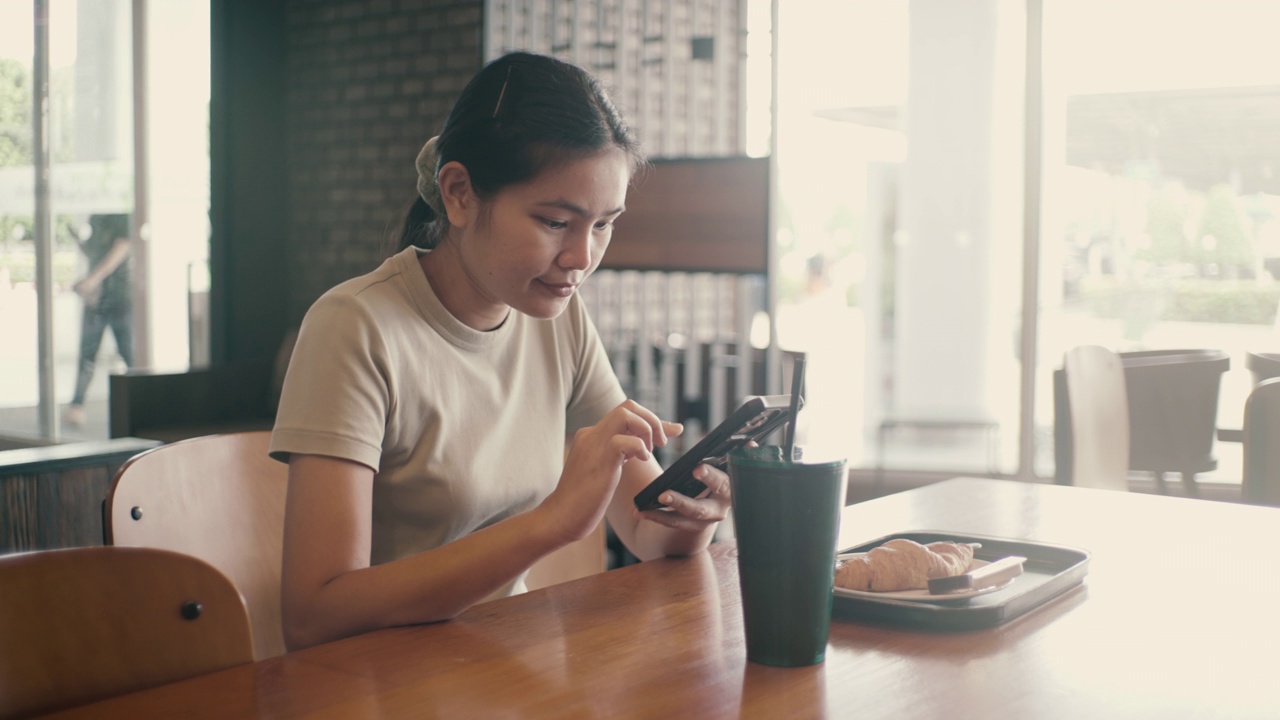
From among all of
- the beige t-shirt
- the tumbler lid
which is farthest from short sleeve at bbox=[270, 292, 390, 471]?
the tumbler lid

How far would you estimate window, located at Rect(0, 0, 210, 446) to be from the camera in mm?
4445

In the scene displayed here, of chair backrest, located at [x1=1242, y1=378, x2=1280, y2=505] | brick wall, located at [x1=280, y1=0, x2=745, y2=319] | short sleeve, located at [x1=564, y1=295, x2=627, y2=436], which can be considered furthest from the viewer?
brick wall, located at [x1=280, y1=0, x2=745, y2=319]

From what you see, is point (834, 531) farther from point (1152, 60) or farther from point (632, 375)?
point (1152, 60)

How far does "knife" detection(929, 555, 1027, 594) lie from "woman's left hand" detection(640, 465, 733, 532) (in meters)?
0.24

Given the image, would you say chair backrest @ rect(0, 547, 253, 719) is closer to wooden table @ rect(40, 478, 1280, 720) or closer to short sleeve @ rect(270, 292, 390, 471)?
wooden table @ rect(40, 478, 1280, 720)

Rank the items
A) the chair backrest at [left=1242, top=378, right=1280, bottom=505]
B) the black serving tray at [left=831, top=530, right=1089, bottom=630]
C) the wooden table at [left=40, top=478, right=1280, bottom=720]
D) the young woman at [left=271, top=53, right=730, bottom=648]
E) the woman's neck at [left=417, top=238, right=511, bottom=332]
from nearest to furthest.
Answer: the wooden table at [left=40, top=478, right=1280, bottom=720], the black serving tray at [left=831, top=530, right=1089, bottom=630], the young woman at [left=271, top=53, right=730, bottom=648], the woman's neck at [left=417, top=238, right=511, bottom=332], the chair backrest at [left=1242, top=378, right=1280, bottom=505]

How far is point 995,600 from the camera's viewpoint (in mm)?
995

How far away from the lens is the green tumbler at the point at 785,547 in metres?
0.81

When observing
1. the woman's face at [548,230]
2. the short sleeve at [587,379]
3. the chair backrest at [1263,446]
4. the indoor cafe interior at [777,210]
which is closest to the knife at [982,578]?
the woman's face at [548,230]

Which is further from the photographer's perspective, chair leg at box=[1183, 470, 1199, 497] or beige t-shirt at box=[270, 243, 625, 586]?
chair leg at box=[1183, 470, 1199, 497]

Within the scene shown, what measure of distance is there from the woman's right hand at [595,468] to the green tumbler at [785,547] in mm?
211

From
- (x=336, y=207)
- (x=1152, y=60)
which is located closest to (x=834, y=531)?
(x=1152, y=60)

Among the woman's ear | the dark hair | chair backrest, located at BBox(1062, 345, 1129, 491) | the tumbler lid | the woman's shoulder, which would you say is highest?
the dark hair

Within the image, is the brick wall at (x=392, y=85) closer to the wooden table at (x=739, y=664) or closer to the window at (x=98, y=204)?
the window at (x=98, y=204)
